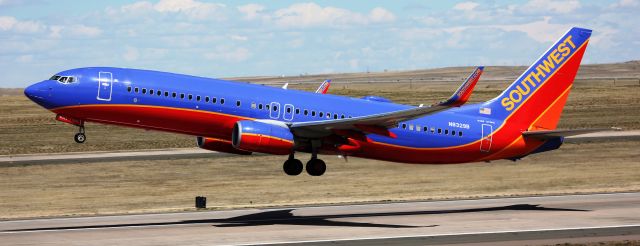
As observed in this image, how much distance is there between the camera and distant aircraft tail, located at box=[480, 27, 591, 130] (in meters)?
61.6

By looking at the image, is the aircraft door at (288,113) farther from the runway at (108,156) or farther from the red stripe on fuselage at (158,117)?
the runway at (108,156)

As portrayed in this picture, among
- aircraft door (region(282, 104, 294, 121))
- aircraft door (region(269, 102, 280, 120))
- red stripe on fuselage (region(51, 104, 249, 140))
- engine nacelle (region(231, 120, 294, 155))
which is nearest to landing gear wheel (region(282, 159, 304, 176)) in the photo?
aircraft door (region(282, 104, 294, 121))

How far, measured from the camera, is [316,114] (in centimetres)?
5528

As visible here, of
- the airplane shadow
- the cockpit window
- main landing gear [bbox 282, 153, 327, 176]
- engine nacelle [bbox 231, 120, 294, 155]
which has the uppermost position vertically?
the cockpit window

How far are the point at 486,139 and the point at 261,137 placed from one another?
1563 centimetres

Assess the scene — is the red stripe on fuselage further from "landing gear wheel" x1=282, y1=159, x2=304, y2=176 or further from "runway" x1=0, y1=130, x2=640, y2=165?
"runway" x1=0, y1=130, x2=640, y2=165

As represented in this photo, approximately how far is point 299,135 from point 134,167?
1363 inches

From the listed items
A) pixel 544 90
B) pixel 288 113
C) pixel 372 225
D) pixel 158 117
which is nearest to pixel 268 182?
pixel 288 113

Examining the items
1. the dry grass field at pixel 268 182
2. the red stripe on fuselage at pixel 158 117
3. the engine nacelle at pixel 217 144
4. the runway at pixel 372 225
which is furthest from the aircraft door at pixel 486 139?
the red stripe on fuselage at pixel 158 117

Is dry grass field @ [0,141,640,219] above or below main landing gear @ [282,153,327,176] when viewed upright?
below

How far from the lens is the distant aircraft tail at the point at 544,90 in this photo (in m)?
61.6

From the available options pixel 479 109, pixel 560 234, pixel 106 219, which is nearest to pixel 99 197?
pixel 106 219

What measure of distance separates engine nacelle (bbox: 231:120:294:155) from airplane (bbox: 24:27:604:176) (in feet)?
0.17

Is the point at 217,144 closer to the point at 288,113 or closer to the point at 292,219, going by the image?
the point at 288,113
